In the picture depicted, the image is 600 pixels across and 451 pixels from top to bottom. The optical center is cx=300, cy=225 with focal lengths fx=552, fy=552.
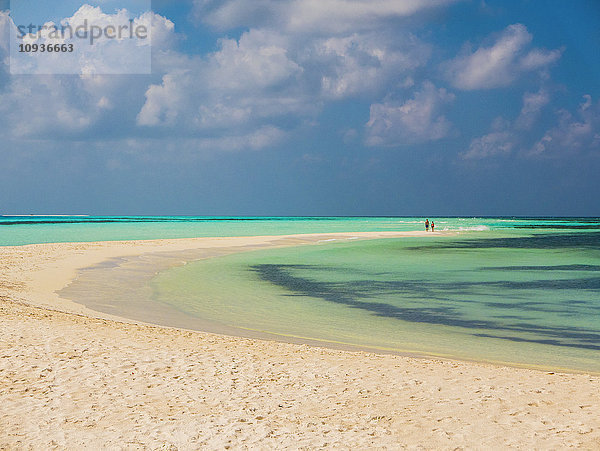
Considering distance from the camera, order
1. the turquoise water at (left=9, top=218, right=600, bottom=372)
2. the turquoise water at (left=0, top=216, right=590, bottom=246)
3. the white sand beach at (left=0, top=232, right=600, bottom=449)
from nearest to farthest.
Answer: the white sand beach at (left=0, top=232, right=600, bottom=449), the turquoise water at (left=9, top=218, right=600, bottom=372), the turquoise water at (left=0, top=216, right=590, bottom=246)

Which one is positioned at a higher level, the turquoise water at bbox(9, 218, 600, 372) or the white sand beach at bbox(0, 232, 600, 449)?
the white sand beach at bbox(0, 232, 600, 449)

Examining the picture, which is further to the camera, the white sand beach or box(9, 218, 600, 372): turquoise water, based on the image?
box(9, 218, 600, 372): turquoise water

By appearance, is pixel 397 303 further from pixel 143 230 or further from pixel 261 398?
pixel 143 230

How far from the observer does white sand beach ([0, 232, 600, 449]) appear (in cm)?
605

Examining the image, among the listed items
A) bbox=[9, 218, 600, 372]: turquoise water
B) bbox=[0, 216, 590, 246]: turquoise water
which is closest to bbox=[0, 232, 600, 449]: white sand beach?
bbox=[9, 218, 600, 372]: turquoise water

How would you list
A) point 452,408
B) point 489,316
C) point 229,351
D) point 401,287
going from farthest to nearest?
point 401,287 < point 489,316 < point 229,351 < point 452,408

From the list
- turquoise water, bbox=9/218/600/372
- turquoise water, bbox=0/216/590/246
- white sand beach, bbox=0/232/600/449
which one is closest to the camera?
white sand beach, bbox=0/232/600/449

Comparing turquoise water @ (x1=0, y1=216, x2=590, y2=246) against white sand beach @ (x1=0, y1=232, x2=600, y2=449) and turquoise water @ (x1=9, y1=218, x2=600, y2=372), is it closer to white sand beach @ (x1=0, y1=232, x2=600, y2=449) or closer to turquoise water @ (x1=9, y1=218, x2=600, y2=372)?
turquoise water @ (x1=9, y1=218, x2=600, y2=372)

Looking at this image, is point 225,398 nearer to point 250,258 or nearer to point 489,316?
point 489,316

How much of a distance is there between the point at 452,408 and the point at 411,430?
97 cm

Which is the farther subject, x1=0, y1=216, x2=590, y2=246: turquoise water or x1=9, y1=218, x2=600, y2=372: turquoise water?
x1=0, y1=216, x2=590, y2=246: turquoise water

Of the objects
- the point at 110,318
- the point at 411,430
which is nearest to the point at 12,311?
the point at 110,318

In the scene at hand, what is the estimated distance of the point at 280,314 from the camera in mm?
15492

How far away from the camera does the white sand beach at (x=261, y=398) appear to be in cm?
605
